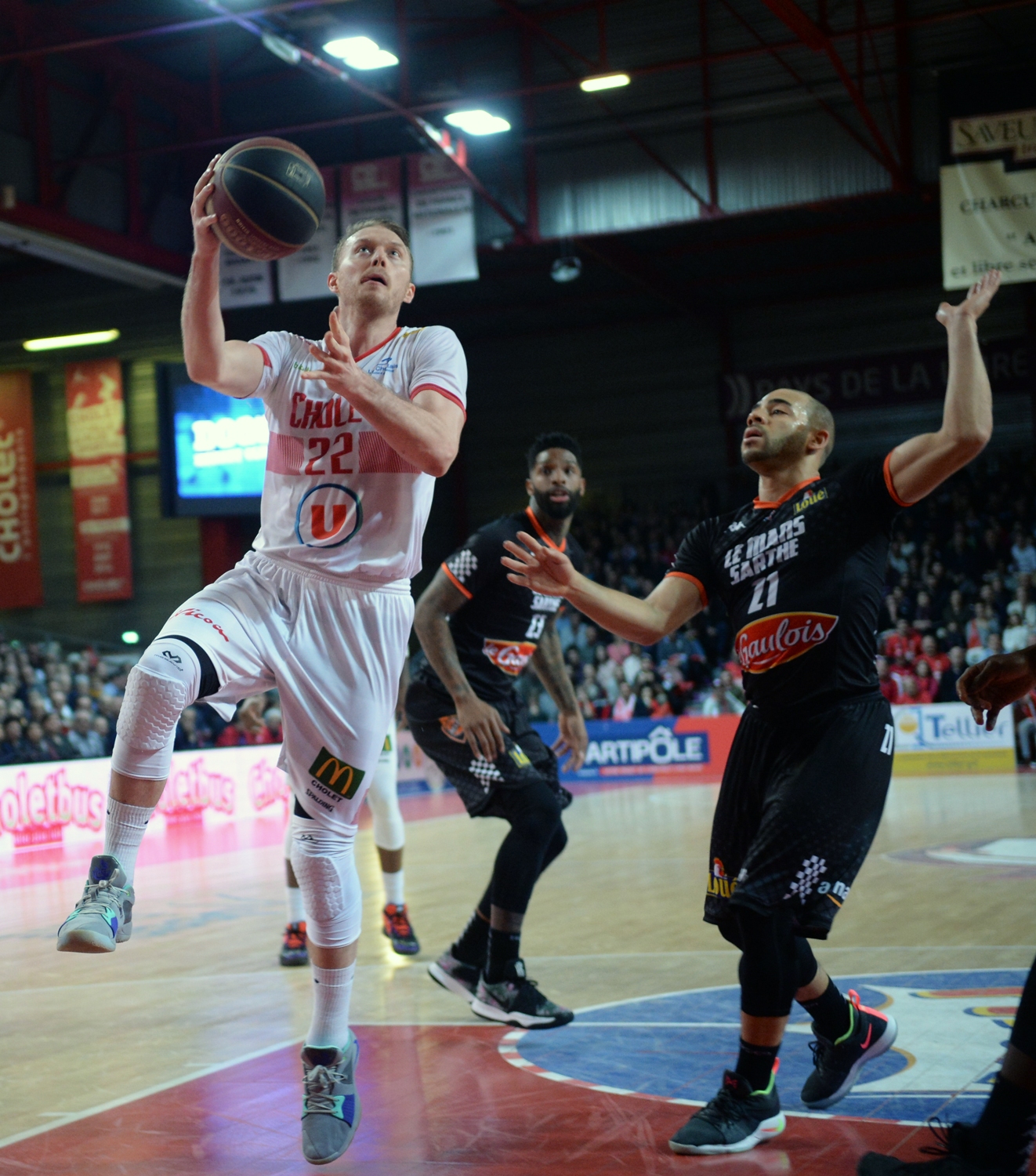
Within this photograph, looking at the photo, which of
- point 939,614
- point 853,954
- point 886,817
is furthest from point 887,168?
point 853,954

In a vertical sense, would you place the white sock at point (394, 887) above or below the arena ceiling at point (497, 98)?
below

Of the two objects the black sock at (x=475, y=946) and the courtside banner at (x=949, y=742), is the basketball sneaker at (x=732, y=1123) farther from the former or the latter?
the courtside banner at (x=949, y=742)

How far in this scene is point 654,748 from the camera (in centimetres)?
1956

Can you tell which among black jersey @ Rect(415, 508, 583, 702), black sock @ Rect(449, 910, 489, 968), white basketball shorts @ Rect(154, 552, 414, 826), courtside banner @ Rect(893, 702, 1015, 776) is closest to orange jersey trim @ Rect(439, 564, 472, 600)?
black jersey @ Rect(415, 508, 583, 702)

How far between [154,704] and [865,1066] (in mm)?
2603

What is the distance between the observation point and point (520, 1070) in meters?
4.38

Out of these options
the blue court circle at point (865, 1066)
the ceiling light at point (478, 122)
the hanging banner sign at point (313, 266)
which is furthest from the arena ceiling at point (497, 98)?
the blue court circle at point (865, 1066)

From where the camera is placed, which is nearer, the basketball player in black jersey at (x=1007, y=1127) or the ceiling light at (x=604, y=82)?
the basketball player in black jersey at (x=1007, y=1127)

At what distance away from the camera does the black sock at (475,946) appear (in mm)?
5484

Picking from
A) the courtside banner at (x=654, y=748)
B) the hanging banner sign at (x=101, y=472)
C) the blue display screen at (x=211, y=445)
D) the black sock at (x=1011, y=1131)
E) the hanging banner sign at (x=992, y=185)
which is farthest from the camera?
the hanging banner sign at (x=101, y=472)

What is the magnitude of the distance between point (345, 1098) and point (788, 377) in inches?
817

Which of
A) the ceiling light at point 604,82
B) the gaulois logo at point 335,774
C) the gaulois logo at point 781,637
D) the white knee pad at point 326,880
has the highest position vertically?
the ceiling light at point 604,82

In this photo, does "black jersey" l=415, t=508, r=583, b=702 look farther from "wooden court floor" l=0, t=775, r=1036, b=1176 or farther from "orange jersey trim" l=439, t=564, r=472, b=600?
"wooden court floor" l=0, t=775, r=1036, b=1176

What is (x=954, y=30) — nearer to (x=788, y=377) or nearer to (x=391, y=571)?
(x=788, y=377)
